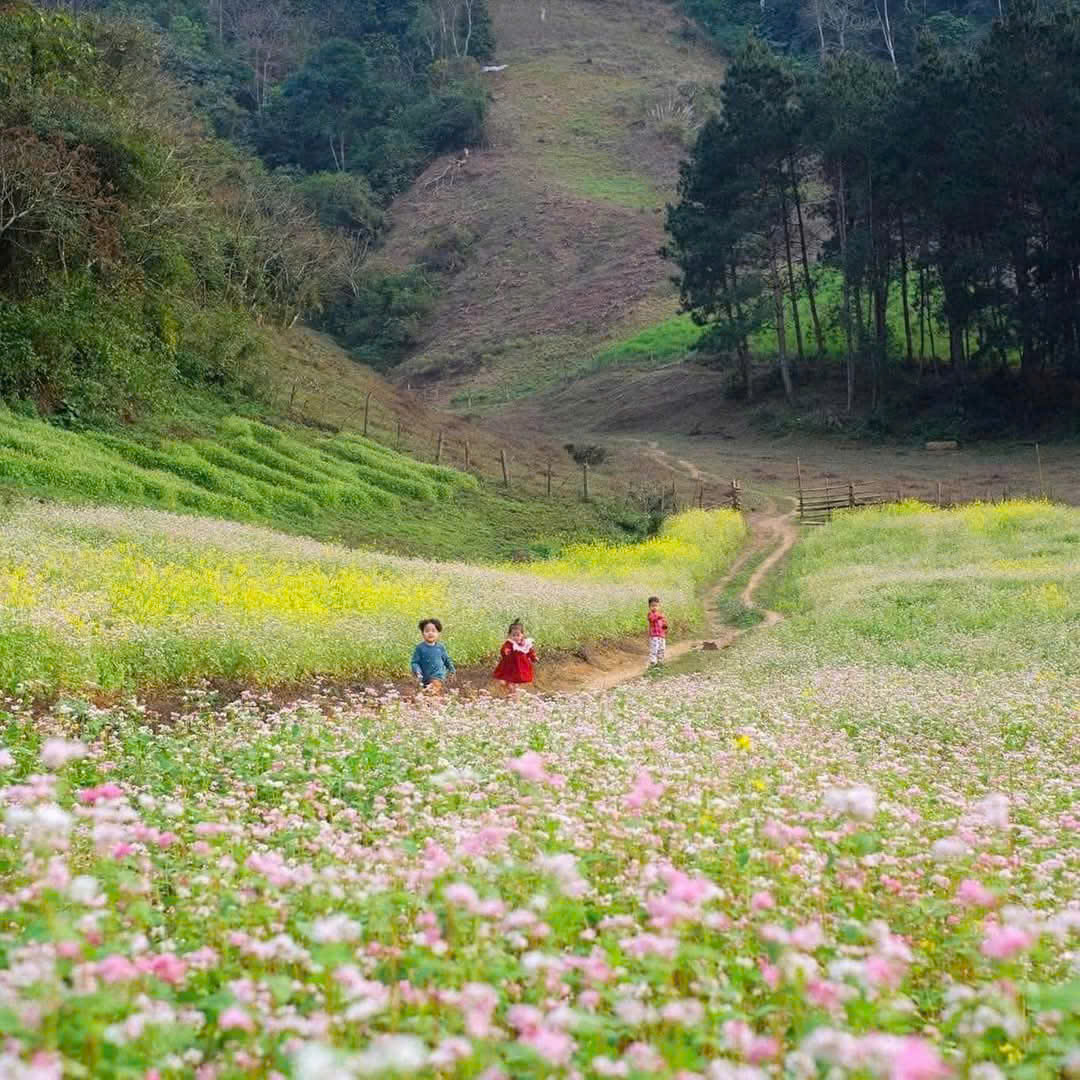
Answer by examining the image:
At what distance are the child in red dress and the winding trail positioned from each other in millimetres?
3148

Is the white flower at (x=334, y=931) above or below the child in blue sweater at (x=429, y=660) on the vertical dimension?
above

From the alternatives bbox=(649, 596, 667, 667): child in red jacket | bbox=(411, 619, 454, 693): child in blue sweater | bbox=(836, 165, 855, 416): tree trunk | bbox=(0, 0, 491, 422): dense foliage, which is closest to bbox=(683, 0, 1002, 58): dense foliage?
bbox=(836, 165, 855, 416): tree trunk

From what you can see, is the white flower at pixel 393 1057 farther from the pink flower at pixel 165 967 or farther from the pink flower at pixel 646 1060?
the pink flower at pixel 165 967

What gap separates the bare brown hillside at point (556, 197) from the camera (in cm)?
9550

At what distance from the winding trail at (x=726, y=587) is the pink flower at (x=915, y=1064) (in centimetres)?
1670

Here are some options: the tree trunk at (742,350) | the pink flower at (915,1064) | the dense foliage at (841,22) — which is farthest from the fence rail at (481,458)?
the dense foliage at (841,22)

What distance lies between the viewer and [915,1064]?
2.74 meters

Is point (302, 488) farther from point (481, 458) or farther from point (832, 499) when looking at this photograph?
point (832, 499)

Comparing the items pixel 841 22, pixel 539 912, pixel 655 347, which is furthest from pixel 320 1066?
pixel 841 22

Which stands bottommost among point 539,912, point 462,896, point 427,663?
point 427,663

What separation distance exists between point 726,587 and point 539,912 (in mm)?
30157

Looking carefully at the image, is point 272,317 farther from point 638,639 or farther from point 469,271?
point 469,271

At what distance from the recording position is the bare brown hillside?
95500mm

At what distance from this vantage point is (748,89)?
68938mm
